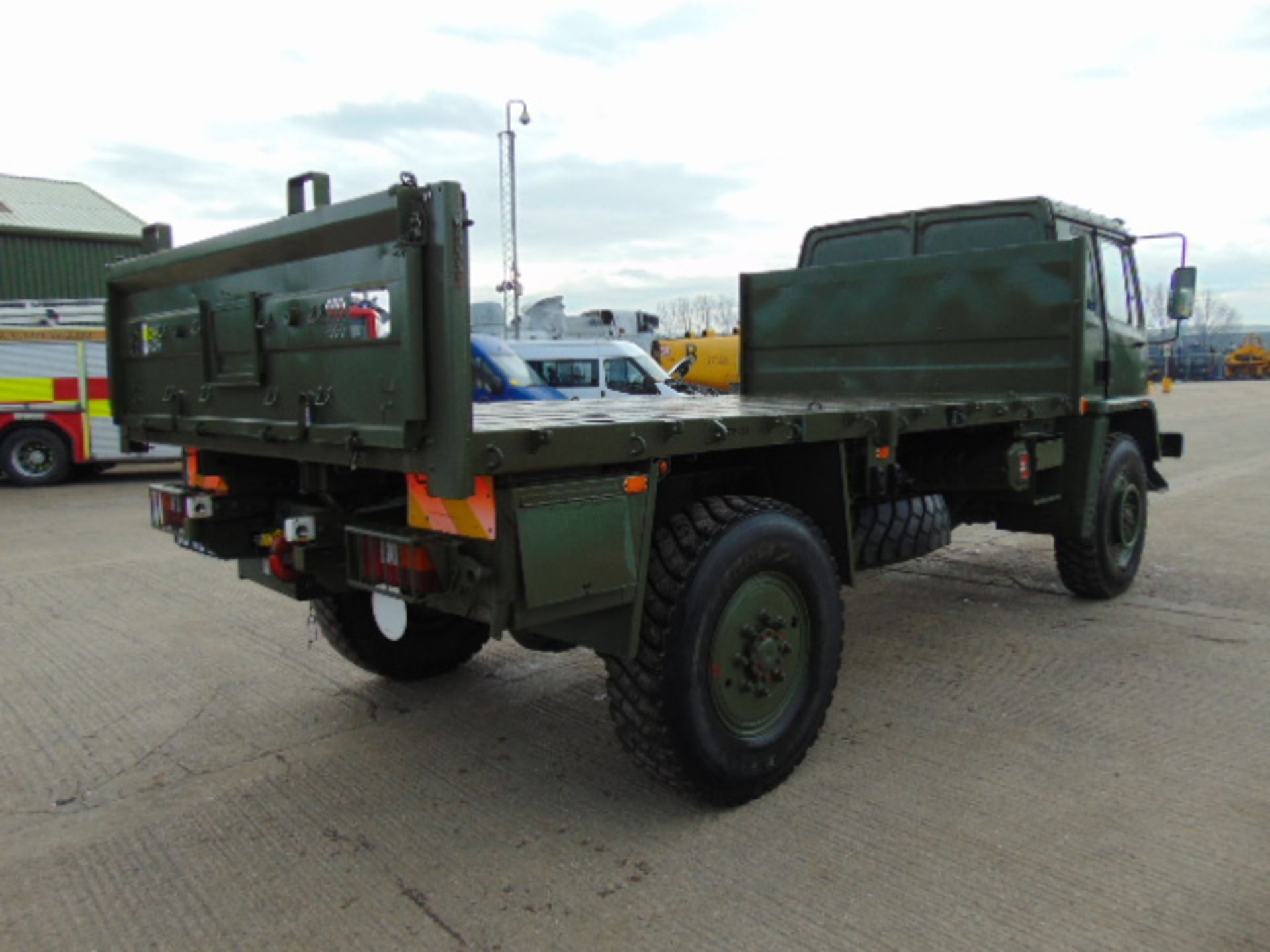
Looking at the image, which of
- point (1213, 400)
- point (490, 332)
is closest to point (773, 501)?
point (490, 332)

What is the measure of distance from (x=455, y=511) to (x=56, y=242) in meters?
28.2

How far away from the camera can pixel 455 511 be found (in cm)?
297

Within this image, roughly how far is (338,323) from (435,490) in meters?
0.69

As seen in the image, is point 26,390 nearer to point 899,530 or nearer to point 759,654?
point 899,530

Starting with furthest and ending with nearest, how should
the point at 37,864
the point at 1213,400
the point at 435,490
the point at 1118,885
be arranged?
the point at 1213,400, the point at 37,864, the point at 1118,885, the point at 435,490

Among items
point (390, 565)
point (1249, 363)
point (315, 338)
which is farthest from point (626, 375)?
point (1249, 363)

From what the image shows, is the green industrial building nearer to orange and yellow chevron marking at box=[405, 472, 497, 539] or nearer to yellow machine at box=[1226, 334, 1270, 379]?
orange and yellow chevron marking at box=[405, 472, 497, 539]

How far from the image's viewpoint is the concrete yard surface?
287 cm

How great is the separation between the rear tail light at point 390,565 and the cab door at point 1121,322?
189 inches

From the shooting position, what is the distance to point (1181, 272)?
684cm

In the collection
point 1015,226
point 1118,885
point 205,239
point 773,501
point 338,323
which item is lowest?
point 1118,885

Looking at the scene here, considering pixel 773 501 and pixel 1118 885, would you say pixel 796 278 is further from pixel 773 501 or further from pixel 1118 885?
pixel 1118 885

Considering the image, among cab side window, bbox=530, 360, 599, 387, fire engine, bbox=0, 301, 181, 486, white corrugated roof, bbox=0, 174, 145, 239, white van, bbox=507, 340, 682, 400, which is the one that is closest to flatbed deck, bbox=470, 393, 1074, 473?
fire engine, bbox=0, 301, 181, 486

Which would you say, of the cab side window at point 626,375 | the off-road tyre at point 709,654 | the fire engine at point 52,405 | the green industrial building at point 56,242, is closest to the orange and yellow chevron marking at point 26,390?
the fire engine at point 52,405
